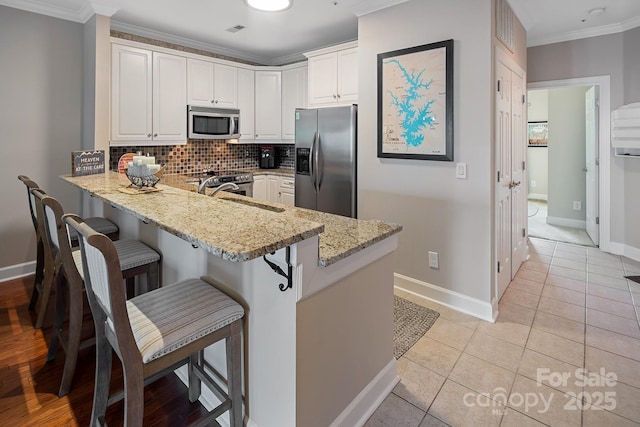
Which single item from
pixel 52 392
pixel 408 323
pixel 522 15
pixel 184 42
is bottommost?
pixel 52 392

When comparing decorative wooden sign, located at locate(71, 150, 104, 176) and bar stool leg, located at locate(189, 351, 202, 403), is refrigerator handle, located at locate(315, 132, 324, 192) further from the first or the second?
bar stool leg, located at locate(189, 351, 202, 403)

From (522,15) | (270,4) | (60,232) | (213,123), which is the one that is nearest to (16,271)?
(60,232)

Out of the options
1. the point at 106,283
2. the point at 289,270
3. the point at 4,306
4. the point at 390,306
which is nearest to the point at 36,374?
Result: the point at 4,306

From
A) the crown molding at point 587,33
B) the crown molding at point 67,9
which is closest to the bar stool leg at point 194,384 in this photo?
the crown molding at point 67,9

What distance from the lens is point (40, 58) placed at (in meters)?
3.39

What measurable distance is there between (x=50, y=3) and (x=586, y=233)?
23.2ft

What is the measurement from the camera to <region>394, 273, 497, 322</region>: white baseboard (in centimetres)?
271

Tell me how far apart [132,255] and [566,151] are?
613 cm

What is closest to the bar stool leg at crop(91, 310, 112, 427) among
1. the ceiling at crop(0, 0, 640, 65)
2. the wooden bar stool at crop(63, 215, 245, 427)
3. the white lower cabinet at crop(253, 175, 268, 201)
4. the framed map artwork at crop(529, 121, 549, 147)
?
the wooden bar stool at crop(63, 215, 245, 427)

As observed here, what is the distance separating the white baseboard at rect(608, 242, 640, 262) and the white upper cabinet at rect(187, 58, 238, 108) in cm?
502

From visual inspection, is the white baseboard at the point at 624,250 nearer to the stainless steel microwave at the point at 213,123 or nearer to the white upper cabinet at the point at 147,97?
the stainless steel microwave at the point at 213,123

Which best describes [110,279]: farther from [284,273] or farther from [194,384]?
[194,384]

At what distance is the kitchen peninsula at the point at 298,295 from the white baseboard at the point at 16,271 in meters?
2.45

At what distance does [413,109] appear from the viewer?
292cm
